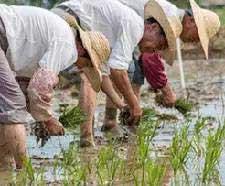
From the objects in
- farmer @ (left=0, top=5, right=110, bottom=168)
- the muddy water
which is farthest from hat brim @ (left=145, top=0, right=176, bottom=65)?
farmer @ (left=0, top=5, right=110, bottom=168)

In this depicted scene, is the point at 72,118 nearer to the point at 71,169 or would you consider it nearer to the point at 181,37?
the point at 71,169

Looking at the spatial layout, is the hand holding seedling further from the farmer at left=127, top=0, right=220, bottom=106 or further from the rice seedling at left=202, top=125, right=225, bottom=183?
the rice seedling at left=202, top=125, right=225, bottom=183

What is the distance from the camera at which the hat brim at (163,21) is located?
23.5 ft

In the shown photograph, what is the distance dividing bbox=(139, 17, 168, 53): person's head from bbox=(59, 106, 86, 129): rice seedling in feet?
2.66

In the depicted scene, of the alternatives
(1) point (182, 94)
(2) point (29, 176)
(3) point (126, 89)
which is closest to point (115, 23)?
(3) point (126, 89)

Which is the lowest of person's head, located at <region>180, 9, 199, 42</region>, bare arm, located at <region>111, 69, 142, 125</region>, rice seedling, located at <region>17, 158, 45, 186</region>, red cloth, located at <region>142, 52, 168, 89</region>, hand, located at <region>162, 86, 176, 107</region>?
hand, located at <region>162, 86, 176, 107</region>

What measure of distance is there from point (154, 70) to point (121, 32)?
4.05ft

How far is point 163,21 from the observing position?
7.23m

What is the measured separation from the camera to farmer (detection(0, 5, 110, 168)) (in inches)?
226

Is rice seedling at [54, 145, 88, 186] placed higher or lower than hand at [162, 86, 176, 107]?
higher

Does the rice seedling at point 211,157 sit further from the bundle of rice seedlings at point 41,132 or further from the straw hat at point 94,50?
the bundle of rice seedlings at point 41,132

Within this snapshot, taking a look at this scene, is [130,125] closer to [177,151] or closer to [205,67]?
[177,151]

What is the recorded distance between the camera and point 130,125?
8.00 metres

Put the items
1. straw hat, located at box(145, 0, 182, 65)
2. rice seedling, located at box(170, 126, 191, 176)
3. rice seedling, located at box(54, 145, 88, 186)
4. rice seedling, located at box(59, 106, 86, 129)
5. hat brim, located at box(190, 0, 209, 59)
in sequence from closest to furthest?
rice seedling, located at box(54, 145, 88, 186)
rice seedling, located at box(170, 126, 191, 176)
rice seedling, located at box(59, 106, 86, 129)
straw hat, located at box(145, 0, 182, 65)
hat brim, located at box(190, 0, 209, 59)
